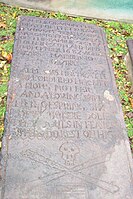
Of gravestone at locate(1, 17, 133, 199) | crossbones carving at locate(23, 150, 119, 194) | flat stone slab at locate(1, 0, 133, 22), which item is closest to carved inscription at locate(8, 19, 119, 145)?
gravestone at locate(1, 17, 133, 199)

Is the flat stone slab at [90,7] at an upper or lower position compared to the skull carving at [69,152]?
upper

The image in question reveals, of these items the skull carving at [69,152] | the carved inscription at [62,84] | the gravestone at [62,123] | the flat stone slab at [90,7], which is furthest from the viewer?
Answer: the flat stone slab at [90,7]

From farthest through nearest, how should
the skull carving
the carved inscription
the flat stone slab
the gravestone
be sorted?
the flat stone slab, the carved inscription, the skull carving, the gravestone

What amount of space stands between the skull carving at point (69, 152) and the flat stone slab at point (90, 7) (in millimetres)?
2657

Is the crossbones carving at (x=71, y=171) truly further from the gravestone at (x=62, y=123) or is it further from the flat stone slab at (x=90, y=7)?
the flat stone slab at (x=90, y=7)

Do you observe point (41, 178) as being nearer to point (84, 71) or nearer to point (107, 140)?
point (107, 140)

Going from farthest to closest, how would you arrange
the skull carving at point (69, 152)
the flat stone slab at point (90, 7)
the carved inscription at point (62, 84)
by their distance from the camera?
1. the flat stone slab at point (90, 7)
2. the carved inscription at point (62, 84)
3. the skull carving at point (69, 152)

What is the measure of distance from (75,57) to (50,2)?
1.41 m

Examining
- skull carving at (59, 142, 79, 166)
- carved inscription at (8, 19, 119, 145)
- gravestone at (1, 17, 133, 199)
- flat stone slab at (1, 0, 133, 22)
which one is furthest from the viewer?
flat stone slab at (1, 0, 133, 22)

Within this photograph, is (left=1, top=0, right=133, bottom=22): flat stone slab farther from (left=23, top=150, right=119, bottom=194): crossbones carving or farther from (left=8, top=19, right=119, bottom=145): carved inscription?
(left=23, top=150, right=119, bottom=194): crossbones carving

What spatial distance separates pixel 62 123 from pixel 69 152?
329 mm

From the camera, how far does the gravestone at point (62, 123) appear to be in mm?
2297

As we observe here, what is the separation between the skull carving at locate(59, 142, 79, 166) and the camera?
2455 mm

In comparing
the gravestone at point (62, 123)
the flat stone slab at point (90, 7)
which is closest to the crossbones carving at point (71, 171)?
the gravestone at point (62, 123)
